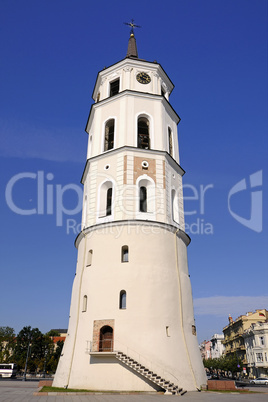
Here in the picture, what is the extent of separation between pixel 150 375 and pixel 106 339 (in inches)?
128

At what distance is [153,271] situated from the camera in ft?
64.5

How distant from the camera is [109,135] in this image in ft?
86.7

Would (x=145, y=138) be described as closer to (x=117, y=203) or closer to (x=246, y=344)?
(x=117, y=203)

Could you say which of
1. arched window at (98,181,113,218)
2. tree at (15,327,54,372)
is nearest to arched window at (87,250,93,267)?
arched window at (98,181,113,218)

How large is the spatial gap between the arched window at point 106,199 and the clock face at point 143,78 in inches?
377

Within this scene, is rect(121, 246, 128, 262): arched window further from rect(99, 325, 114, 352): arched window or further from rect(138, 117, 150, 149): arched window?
rect(138, 117, 150, 149): arched window

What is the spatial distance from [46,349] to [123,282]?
48.3 meters

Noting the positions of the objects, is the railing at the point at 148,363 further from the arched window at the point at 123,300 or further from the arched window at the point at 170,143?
the arched window at the point at 170,143

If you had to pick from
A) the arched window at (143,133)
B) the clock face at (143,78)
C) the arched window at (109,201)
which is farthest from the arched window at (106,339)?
the clock face at (143,78)

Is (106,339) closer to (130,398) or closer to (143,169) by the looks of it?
(130,398)

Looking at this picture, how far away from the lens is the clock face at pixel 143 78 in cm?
2744

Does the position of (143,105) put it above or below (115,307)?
above

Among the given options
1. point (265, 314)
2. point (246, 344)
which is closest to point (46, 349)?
point (246, 344)

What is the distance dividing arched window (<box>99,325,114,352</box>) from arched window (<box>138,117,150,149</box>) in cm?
1276
